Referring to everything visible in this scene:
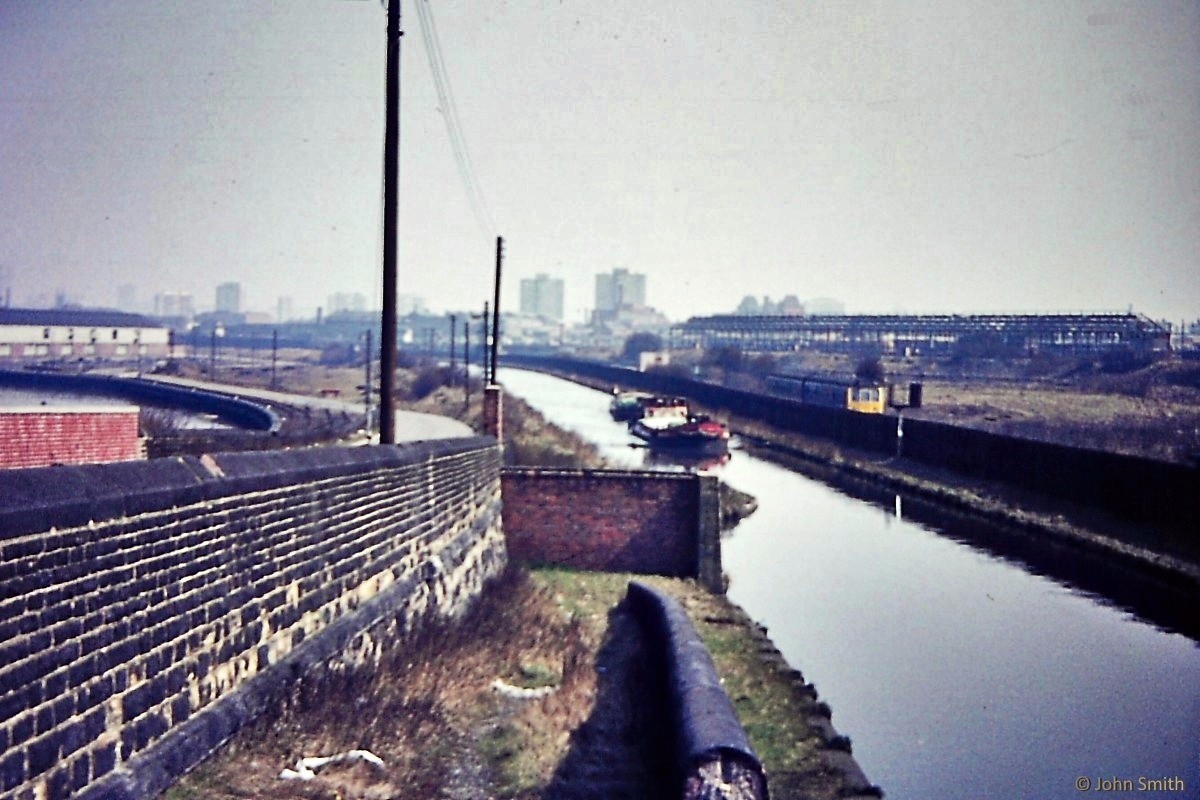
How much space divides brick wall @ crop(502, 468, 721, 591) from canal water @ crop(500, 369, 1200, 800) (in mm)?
1705

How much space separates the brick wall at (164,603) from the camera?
5777 millimetres

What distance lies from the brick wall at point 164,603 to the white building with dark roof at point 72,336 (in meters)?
43.3

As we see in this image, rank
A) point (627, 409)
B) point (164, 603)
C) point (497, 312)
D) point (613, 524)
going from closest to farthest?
point (164, 603)
point (613, 524)
point (497, 312)
point (627, 409)

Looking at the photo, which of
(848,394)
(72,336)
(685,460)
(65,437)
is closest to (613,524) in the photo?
(65,437)

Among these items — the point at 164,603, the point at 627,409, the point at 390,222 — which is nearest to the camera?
the point at 164,603

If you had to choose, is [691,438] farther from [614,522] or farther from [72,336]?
[72,336]

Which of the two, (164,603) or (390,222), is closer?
(164,603)

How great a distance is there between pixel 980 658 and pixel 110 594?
14.7 metres

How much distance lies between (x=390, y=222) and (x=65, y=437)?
625 centimetres

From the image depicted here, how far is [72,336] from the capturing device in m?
71.2

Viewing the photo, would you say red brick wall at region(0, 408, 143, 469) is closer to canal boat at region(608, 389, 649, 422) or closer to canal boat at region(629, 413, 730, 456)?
canal boat at region(629, 413, 730, 456)

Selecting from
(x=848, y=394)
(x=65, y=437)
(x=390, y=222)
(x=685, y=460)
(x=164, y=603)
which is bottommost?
(x=685, y=460)

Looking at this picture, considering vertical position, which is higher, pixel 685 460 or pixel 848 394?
pixel 848 394

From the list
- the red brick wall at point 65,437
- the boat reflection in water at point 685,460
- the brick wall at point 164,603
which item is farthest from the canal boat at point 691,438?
the brick wall at point 164,603
